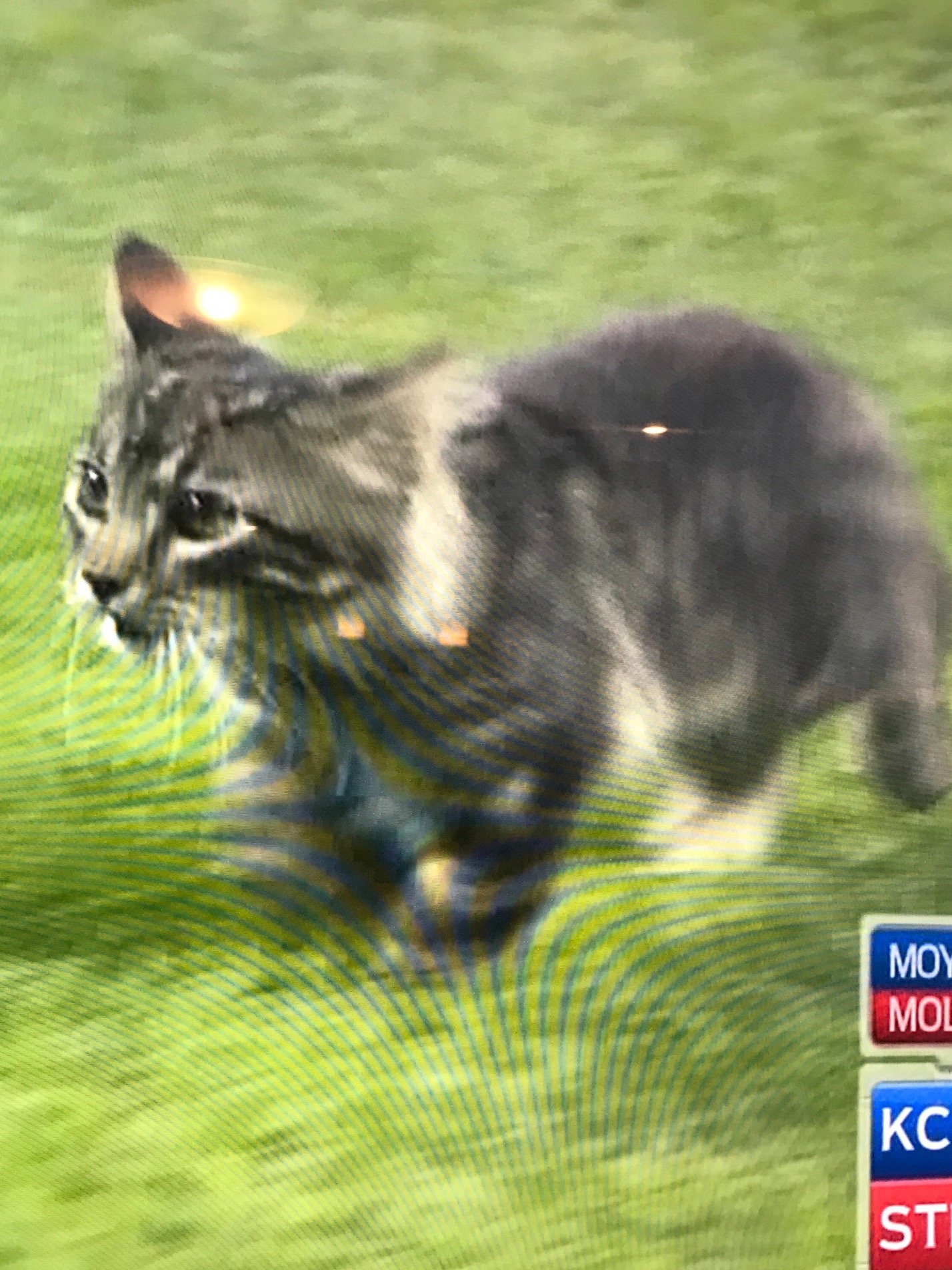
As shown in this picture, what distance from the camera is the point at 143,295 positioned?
3.25ft

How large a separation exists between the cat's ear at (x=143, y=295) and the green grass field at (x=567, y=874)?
2 cm

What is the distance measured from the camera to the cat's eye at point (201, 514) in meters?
0.98

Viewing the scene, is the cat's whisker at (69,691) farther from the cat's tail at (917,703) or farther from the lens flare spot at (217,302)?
the cat's tail at (917,703)

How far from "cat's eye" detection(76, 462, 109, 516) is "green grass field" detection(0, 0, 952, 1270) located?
0.03 meters

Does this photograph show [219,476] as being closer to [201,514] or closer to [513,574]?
[201,514]

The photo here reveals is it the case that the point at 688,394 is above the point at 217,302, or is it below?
below

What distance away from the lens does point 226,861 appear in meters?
0.96

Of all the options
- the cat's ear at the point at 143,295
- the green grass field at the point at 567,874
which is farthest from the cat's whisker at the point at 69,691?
the cat's ear at the point at 143,295

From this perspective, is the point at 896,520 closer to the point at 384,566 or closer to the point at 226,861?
the point at 384,566

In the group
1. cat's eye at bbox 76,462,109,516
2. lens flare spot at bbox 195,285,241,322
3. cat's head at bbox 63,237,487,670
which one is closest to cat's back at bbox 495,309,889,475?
cat's head at bbox 63,237,487,670

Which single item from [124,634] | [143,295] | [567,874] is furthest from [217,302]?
[567,874]

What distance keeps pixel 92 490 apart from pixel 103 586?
80 mm

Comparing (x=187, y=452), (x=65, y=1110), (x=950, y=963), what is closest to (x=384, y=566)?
(x=187, y=452)

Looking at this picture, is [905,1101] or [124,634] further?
[905,1101]
